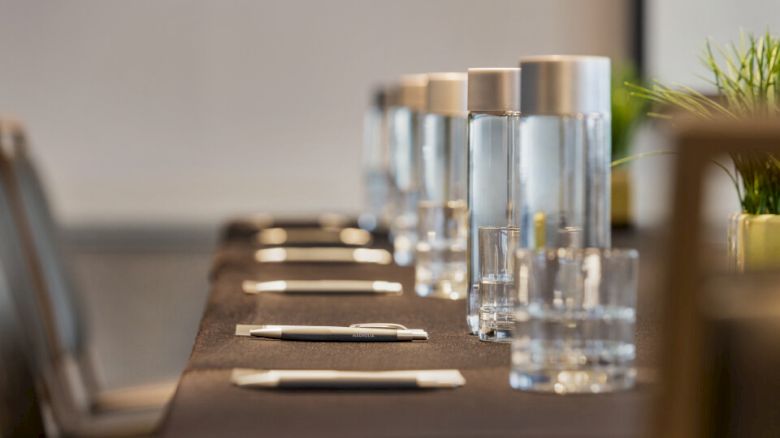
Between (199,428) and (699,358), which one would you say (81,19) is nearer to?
(199,428)

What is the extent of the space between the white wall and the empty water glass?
2.60m

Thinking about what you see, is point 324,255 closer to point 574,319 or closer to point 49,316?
point 49,316

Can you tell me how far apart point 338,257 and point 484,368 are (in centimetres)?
116

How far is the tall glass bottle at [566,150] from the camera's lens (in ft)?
3.77

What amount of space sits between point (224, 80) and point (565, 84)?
11.5 ft

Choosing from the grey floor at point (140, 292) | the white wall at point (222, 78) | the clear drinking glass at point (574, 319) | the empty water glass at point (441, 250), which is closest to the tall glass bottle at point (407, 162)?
the empty water glass at point (441, 250)

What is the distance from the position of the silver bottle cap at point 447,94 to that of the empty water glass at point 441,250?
147 millimetres

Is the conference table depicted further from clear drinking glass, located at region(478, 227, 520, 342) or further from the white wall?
the white wall

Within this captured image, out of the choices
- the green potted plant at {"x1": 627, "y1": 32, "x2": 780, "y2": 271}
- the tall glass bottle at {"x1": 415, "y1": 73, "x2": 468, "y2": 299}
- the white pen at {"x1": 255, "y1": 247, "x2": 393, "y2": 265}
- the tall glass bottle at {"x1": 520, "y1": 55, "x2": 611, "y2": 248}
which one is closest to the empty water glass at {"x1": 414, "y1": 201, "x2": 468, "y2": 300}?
the tall glass bottle at {"x1": 415, "y1": 73, "x2": 468, "y2": 299}

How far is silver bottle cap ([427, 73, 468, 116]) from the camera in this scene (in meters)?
1.78

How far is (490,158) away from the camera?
4.81ft

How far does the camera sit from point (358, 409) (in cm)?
102

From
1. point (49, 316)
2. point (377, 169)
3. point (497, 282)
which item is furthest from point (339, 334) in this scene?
point (377, 169)

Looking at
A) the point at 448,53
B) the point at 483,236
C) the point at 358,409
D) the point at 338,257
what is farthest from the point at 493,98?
the point at 448,53
